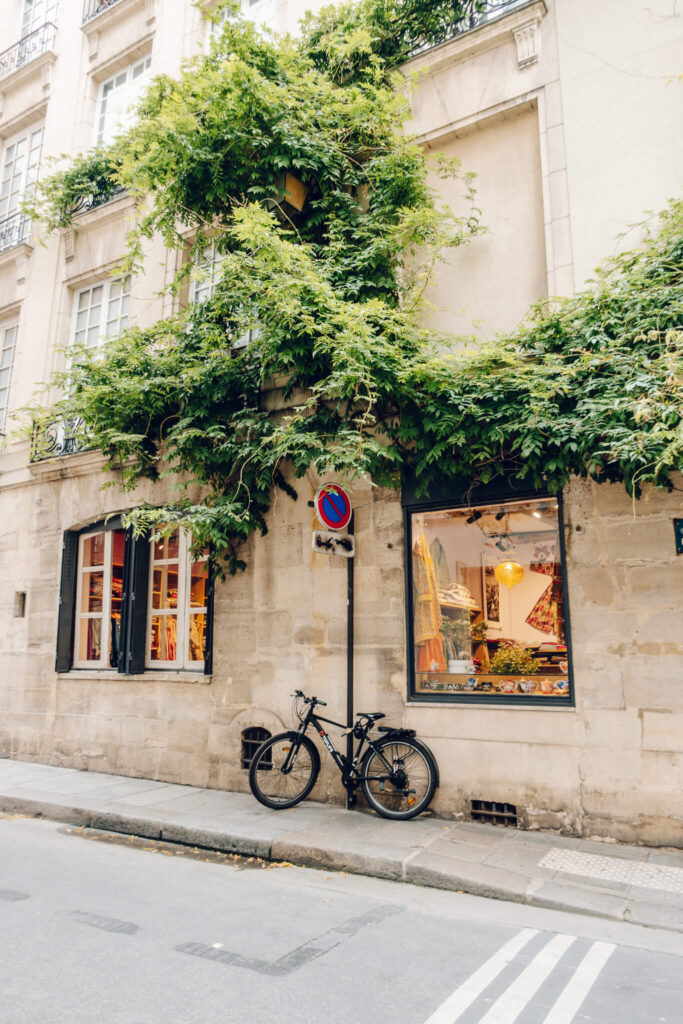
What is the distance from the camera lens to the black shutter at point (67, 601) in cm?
1048

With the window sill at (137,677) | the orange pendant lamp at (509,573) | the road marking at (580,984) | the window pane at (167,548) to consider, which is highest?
the window pane at (167,548)

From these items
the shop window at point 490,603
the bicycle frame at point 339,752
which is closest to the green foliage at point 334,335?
the shop window at point 490,603

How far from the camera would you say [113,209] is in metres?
11.5

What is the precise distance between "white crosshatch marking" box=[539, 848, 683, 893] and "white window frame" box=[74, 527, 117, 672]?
676 centimetres

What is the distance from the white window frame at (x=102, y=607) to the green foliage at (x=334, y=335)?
1.41 metres

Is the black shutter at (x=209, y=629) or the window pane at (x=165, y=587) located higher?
the window pane at (x=165, y=587)

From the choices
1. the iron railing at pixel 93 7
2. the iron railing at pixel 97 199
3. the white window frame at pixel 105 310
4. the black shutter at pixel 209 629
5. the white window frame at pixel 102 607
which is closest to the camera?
the black shutter at pixel 209 629

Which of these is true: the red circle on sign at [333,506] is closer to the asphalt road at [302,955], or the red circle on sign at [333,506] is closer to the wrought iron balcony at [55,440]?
the asphalt road at [302,955]

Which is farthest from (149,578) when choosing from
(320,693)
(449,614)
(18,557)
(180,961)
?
(180,961)

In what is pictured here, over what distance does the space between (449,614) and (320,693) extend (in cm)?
170

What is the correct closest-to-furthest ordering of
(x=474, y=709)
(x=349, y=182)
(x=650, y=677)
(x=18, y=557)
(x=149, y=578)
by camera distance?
1. (x=650, y=677)
2. (x=474, y=709)
3. (x=349, y=182)
4. (x=149, y=578)
5. (x=18, y=557)

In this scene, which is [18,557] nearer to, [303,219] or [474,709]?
[303,219]

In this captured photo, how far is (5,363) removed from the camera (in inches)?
501

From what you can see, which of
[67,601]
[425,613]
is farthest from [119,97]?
[425,613]
